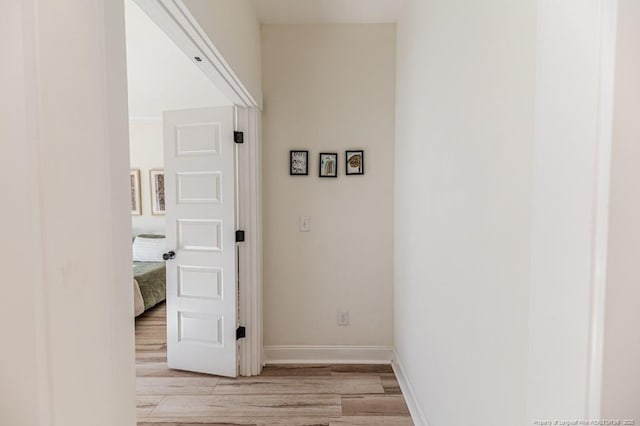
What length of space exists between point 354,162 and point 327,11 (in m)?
1.19

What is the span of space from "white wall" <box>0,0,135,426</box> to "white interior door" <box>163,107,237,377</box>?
5.46ft

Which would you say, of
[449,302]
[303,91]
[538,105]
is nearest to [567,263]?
[538,105]

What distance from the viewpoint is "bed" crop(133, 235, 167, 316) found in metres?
3.72

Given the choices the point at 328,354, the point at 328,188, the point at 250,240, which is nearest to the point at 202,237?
the point at 250,240

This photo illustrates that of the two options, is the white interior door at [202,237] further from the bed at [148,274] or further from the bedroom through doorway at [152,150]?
the bed at [148,274]

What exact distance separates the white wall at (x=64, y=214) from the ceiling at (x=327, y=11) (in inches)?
75.8

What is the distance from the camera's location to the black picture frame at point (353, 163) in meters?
2.62

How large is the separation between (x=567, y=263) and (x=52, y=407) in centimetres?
100

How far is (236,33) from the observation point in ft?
6.10

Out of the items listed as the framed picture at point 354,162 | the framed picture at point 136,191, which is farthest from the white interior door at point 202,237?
the framed picture at point 136,191

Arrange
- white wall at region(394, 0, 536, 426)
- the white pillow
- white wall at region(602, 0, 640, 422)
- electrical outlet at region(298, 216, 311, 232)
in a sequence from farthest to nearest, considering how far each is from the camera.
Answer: the white pillow
electrical outlet at region(298, 216, 311, 232)
white wall at region(394, 0, 536, 426)
white wall at region(602, 0, 640, 422)

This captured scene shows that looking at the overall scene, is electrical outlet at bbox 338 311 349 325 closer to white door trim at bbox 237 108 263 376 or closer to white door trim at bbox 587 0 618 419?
white door trim at bbox 237 108 263 376

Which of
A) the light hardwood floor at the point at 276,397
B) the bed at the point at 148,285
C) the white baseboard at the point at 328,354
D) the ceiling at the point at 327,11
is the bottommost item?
the light hardwood floor at the point at 276,397

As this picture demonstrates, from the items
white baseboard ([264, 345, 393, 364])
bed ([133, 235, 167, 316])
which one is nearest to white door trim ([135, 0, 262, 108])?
white baseboard ([264, 345, 393, 364])
